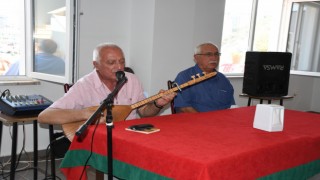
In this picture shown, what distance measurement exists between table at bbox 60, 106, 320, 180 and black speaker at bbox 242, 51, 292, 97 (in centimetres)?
183

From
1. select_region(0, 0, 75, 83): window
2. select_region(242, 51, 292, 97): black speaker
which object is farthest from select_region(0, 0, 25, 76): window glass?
select_region(242, 51, 292, 97): black speaker

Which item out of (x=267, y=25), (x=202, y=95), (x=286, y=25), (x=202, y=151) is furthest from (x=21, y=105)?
(x=267, y=25)

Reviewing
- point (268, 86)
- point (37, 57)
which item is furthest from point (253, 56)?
point (37, 57)

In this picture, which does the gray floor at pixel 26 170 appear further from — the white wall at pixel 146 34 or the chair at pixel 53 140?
the chair at pixel 53 140

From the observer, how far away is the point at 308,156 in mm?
1688

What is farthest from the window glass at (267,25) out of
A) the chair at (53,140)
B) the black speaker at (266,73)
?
the chair at (53,140)

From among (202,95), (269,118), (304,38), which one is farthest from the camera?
(304,38)

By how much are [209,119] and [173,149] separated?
2.33 ft

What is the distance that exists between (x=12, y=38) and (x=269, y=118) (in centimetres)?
272

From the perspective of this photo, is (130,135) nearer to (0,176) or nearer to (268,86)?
(0,176)

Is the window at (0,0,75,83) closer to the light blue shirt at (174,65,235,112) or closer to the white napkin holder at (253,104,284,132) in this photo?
the light blue shirt at (174,65,235,112)

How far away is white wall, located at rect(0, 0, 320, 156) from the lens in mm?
3426

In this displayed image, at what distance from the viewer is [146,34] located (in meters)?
3.54

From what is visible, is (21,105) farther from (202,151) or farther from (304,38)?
(304,38)
